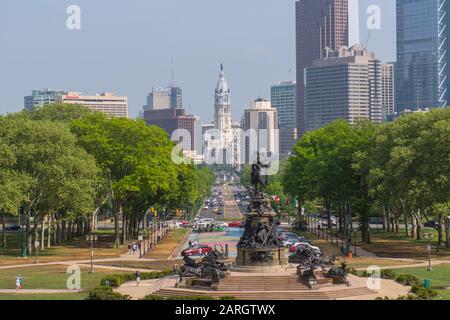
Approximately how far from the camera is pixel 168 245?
364ft

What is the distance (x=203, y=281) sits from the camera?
203ft

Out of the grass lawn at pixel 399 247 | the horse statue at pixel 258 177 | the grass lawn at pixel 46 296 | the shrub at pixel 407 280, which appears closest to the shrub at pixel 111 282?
the grass lawn at pixel 46 296

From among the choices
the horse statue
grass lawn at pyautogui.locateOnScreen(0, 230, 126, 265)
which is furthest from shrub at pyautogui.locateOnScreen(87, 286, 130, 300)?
grass lawn at pyautogui.locateOnScreen(0, 230, 126, 265)

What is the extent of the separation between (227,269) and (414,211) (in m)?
45.3

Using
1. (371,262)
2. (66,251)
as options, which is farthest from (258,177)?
(66,251)

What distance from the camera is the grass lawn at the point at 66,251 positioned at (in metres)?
89.0

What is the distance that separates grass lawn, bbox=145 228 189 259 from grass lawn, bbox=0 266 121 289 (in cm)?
1669

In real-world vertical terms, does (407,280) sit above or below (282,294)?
above

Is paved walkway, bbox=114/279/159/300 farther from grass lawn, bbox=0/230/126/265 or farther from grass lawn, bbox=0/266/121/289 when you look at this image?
grass lawn, bbox=0/230/126/265

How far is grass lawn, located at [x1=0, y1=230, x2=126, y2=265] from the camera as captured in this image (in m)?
89.0

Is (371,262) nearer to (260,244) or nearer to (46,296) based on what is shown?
(260,244)

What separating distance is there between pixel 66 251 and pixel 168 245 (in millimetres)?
15994
